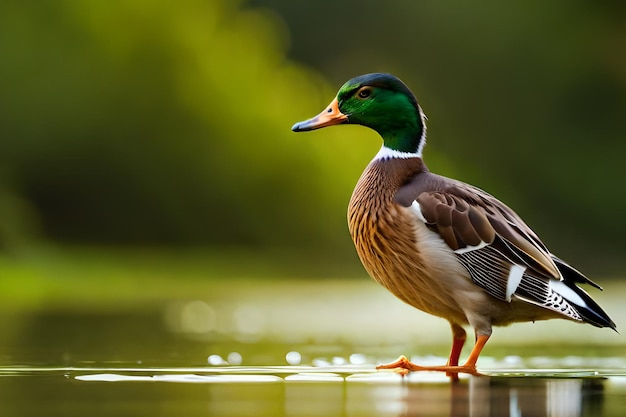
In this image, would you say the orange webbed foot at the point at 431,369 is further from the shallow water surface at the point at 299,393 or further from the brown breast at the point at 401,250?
the brown breast at the point at 401,250

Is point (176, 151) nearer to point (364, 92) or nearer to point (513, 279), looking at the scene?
point (364, 92)

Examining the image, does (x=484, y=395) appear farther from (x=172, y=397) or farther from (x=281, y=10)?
(x=281, y=10)

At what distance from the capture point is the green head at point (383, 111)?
23.3 ft

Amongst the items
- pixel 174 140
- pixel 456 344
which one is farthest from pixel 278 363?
pixel 174 140

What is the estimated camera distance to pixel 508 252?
6.67 m

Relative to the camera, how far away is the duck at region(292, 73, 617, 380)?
6.53m

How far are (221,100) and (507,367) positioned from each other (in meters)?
15.5

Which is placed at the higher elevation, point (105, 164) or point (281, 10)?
point (281, 10)

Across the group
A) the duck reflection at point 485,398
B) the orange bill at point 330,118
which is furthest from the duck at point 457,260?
the duck reflection at point 485,398

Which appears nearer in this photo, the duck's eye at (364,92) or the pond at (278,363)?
the pond at (278,363)

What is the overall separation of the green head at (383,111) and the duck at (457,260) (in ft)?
0.78

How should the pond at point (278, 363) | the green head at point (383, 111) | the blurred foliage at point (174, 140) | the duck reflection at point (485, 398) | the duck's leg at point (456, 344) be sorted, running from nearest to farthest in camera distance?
1. the duck reflection at point (485, 398)
2. the pond at point (278, 363)
3. the duck's leg at point (456, 344)
4. the green head at point (383, 111)
5. the blurred foliage at point (174, 140)

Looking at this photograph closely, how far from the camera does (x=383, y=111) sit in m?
7.12

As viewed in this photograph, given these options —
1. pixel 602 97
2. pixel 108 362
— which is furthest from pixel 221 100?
pixel 108 362
